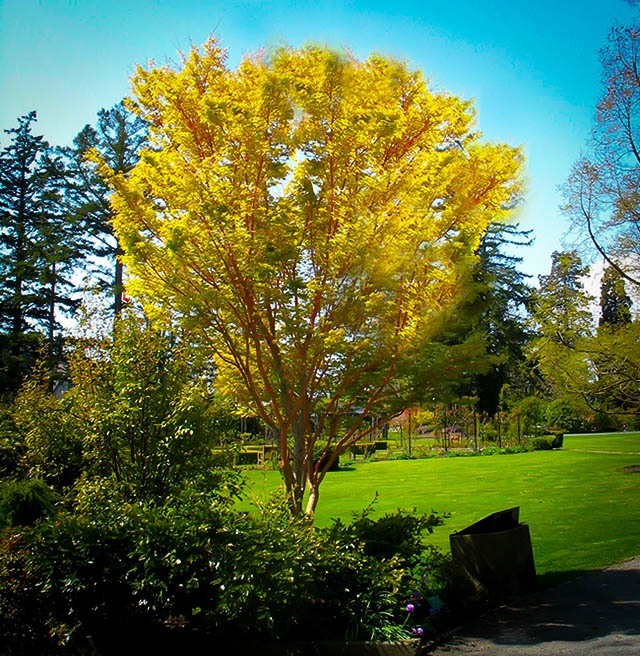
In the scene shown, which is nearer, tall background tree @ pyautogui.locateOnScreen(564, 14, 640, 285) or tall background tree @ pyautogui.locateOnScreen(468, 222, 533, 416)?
tall background tree @ pyautogui.locateOnScreen(564, 14, 640, 285)

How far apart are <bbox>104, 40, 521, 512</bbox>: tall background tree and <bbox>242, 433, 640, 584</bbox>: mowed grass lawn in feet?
4.54

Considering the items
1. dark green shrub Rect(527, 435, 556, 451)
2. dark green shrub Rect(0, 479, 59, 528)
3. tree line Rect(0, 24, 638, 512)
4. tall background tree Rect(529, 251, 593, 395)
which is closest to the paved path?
tree line Rect(0, 24, 638, 512)

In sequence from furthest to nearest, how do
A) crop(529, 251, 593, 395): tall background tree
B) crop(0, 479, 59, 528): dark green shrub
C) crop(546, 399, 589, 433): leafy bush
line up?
crop(546, 399, 589, 433): leafy bush < crop(529, 251, 593, 395): tall background tree < crop(0, 479, 59, 528): dark green shrub

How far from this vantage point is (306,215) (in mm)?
5984

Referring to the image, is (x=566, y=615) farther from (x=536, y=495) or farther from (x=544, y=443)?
(x=544, y=443)

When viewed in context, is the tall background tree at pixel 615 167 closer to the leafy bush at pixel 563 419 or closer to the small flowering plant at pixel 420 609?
the small flowering plant at pixel 420 609

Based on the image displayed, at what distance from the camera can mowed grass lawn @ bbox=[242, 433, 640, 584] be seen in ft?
25.5

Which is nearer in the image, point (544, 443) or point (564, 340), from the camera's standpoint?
point (564, 340)

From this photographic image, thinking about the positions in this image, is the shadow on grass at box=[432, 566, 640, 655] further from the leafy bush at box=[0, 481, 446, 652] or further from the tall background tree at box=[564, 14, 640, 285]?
the tall background tree at box=[564, 14, 640, 285]

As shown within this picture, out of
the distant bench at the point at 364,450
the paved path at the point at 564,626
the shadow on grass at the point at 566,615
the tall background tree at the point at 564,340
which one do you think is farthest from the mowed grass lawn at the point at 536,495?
the distant bench at the point at 364,450

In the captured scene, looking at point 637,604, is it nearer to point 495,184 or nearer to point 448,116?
point 495,184

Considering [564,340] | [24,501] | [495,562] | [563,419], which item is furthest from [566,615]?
[563,419]

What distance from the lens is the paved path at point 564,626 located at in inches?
172

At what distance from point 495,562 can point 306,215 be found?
149 inches
